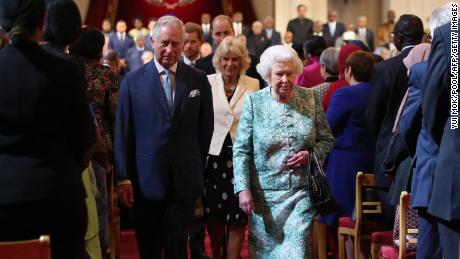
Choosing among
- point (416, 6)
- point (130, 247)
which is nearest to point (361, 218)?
point (130, 247)

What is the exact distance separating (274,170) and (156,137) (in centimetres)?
71

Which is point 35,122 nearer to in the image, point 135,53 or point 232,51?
point 232,51

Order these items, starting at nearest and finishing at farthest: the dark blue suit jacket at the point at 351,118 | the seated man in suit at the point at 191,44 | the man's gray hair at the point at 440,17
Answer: the man's gray hair at the point at 440,17 → the dark blue suit jacket at the point at 351,118 → the seated man in suit at the point at 191,44

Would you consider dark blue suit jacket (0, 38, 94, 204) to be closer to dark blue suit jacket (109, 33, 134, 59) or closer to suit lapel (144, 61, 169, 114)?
suit lapel (144, 61, 169, 114)

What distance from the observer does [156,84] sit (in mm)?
5539

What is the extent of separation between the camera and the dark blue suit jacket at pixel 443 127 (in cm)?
406

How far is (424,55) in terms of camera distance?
→ 6004 millimetres

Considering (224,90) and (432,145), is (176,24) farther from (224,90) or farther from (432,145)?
(432,145)

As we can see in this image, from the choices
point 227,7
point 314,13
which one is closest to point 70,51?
point 314,13

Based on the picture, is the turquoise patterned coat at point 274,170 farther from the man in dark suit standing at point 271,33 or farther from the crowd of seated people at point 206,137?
the man in dark suit standing at point 271,33

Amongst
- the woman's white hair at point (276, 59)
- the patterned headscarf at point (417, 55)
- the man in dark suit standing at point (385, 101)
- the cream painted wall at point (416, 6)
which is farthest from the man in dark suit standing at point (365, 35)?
the woman's white hair at point (276, 59)

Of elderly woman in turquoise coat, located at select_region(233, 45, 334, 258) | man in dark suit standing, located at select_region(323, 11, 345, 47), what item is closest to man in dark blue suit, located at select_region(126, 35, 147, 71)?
man in dark suit standing, located at select_region(323, 11, 345, 47)

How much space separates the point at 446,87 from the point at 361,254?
8.25 ft

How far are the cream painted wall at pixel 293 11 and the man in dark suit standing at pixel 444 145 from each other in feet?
57.5
